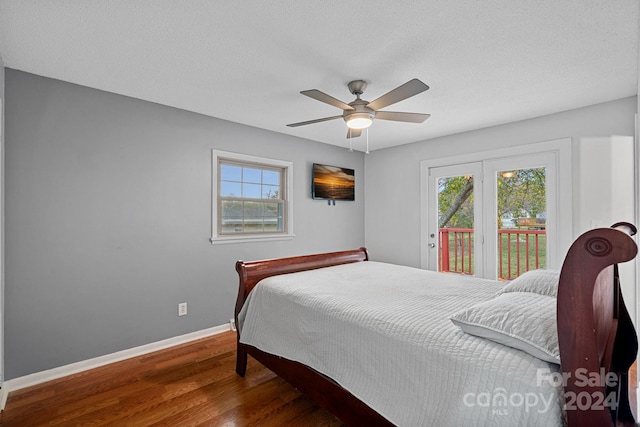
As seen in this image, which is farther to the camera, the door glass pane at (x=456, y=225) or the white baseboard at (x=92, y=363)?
the door glass pane at (x=456, y=225)

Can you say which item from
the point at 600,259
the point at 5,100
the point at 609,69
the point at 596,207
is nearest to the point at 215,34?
the point at 5,100

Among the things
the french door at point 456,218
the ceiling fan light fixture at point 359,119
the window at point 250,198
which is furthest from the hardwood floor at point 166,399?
the french door at point 456,218

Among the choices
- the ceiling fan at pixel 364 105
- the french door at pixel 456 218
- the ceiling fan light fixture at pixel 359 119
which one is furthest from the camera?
the french door at pixel 456 218

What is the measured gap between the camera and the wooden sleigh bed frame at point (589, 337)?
3.01 ft

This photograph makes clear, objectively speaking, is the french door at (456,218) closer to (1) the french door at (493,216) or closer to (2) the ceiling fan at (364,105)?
(1) the french door at (493,216)

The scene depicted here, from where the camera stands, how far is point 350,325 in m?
1.67

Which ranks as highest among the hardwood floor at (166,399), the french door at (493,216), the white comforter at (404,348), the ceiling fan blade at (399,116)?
the ceiling fan blade at (399,116)

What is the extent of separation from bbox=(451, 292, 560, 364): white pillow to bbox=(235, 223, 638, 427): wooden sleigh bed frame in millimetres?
102

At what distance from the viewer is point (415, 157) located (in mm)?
4504

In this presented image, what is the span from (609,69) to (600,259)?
2305 mm

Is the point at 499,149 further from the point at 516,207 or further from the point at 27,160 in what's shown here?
the point at 27,160

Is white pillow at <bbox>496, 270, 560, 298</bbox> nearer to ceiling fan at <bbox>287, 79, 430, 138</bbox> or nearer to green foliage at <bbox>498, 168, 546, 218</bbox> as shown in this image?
ceiling fan at <bbox>287, 79, 430, 138</bbox>

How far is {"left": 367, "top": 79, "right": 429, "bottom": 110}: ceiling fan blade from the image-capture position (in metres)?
1.93

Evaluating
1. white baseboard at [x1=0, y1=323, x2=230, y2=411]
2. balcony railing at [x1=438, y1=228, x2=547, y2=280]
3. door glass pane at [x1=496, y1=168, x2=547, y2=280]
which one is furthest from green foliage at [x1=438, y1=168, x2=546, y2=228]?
white baseboard at [x1=0, y1=323, x2=230, y2=411]
